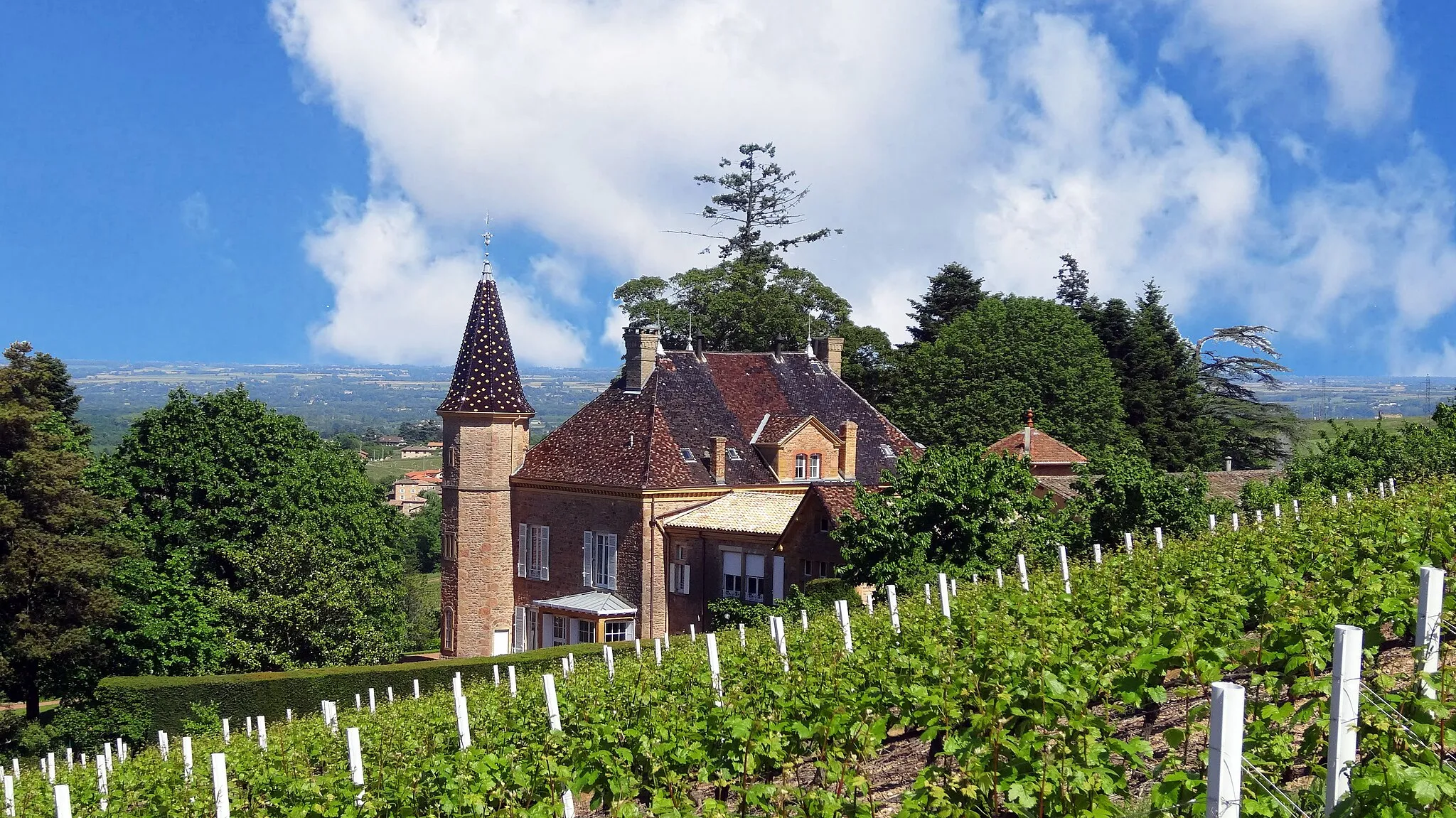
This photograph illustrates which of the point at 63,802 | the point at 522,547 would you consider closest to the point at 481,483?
the point at 522,547

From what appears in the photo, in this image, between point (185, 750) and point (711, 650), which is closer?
point (711, 650)

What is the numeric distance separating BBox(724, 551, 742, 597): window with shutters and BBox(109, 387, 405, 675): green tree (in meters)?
10.6

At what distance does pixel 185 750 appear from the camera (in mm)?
16203

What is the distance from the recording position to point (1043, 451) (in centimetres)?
4828

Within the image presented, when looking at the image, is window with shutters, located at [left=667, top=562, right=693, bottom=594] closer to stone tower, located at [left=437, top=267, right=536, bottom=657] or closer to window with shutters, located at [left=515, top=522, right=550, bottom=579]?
window with shutters, located at [left=515, top=522, right=550, bottom=579]

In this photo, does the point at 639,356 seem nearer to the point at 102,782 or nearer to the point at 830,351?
the point at 830,351

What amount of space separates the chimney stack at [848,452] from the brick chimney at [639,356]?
6.69m

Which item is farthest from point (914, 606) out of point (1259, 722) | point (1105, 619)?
point (1259, 722)

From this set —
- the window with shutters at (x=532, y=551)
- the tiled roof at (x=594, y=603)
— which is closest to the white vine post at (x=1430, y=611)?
the tiled roof at (x=594, y=603)

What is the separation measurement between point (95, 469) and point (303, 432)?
6411mm

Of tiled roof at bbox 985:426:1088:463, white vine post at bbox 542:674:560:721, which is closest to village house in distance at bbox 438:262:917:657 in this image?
tiled roof at bbox 985:426:1088:463

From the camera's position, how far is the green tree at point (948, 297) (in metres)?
64.2

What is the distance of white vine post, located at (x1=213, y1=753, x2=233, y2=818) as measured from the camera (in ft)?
37.4

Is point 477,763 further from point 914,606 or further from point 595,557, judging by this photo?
point 595,557
